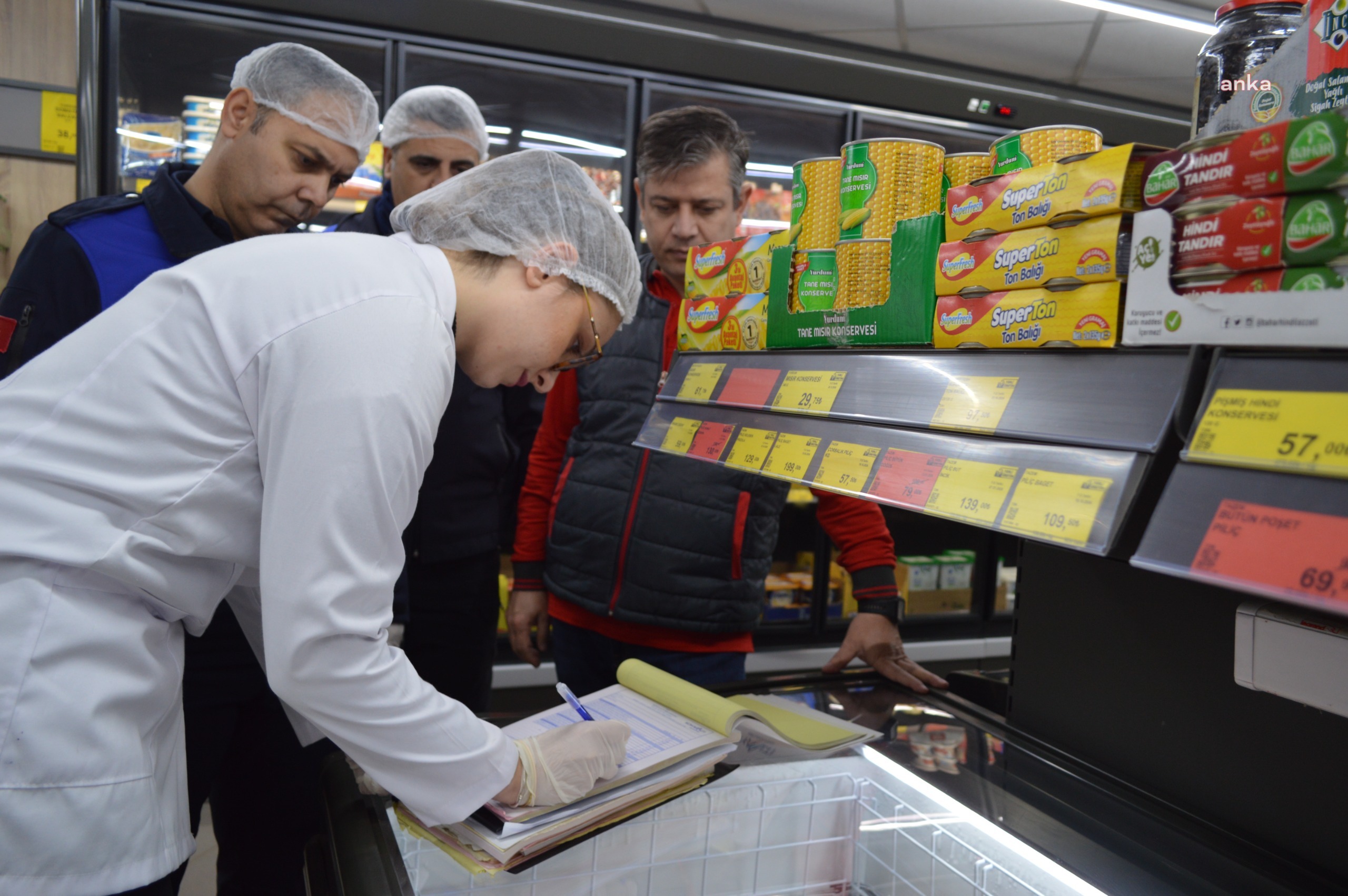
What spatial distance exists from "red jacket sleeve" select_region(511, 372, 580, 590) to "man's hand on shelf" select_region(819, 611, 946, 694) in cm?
78

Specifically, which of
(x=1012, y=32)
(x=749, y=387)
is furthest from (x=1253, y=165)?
(x=1012, y=32)

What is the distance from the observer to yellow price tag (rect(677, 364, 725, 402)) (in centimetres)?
128

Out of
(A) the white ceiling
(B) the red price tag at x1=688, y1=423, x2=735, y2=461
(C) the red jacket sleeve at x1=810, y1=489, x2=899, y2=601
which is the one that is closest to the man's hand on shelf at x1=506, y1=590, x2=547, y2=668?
(C) the red jacket sleeve at x1=810, y1=489, x2=899, y2=601

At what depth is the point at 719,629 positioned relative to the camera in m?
1.80

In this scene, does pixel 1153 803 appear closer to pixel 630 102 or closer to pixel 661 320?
pixel 661 320

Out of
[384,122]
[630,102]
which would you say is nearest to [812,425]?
[384,122]

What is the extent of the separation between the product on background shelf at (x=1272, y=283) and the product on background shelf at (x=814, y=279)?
489mm

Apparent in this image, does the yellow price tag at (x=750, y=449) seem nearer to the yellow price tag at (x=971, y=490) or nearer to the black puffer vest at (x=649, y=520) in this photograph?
the yellow price tag at (x=971, y=490)

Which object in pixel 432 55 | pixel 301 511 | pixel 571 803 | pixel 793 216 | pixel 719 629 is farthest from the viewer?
pixel 432 55

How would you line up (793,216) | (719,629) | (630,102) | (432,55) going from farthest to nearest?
1. (630,102)
2. (432,55)
3. (719,629)
4. (793,216)

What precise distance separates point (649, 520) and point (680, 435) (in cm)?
54

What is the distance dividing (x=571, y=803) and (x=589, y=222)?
2.50 ft

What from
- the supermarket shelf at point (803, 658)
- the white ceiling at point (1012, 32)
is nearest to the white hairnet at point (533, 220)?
the supermarket shelf at point (803, 658)

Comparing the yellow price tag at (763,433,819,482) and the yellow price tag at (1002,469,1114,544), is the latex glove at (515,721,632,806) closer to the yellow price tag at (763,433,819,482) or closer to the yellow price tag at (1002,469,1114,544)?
the yellow price tag at (763,433,819,482)
